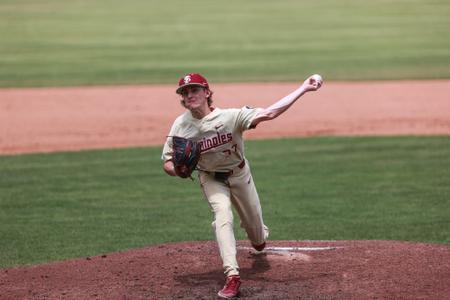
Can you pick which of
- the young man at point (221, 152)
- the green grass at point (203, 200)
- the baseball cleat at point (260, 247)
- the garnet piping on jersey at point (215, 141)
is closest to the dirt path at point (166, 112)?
the green grass at point (203, 200)

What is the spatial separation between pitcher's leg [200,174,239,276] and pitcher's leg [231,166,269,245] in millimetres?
99

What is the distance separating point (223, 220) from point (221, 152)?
1.84 feet

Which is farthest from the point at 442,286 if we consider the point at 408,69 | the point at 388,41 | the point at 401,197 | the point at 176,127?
the point at 388,41

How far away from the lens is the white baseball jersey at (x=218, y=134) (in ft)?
25.2

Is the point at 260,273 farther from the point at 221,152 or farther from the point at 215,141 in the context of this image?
the point at 215,141

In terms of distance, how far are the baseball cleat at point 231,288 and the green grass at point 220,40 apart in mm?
15509

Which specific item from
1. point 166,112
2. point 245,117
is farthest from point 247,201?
point 166,112

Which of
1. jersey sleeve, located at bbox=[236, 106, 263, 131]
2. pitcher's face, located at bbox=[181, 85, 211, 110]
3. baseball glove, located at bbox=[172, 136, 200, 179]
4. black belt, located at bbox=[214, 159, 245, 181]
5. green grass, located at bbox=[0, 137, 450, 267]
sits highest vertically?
pitcher's face, located at bbox=[181, 85, 211, 110]

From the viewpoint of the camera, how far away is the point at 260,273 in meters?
8.09

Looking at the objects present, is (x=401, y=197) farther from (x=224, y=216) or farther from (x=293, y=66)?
(x=293, y=66)

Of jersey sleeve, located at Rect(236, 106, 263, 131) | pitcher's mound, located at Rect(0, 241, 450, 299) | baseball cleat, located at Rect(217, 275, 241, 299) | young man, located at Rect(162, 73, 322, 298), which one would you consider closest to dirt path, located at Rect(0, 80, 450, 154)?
pitcher's mound, located at Rect(0, 241, 450, 299)

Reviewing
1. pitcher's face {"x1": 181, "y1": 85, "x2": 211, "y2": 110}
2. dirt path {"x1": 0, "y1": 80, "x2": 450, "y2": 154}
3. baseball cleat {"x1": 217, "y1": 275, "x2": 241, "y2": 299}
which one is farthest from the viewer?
dirt path {"x1": 0, "y1": 80, "x2": 450, "y2": 154}

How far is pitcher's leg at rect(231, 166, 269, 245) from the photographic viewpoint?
7945mm

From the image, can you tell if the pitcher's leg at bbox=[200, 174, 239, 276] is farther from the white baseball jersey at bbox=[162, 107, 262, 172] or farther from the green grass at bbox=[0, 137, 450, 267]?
the green grass at bbox=[0, 137, 450, 267]
